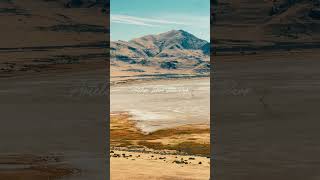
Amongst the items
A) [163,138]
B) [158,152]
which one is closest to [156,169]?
[158,152]

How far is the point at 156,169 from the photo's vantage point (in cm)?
3472

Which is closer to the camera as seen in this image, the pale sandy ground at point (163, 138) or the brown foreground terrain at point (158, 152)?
the pale sandy ground at point (163, 138)

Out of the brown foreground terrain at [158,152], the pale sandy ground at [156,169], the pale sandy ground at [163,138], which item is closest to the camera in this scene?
the pale sandy ground at [156,169]

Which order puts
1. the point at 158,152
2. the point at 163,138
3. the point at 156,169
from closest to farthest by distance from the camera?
the point at 156,169 → the point at 158,152 → the point at 163,138

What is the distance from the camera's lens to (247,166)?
123ft

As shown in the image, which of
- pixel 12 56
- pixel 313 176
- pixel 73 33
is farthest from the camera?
pixel 73 33

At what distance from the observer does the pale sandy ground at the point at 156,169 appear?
32344 mm

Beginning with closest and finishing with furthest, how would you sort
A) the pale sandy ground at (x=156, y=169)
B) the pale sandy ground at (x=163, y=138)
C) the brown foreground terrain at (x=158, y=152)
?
the pale sandy ground at (x=156, y=169)
the pale sandy ground at (x=163, y=138)
the brown foreground terrain at (x=158, y=152)

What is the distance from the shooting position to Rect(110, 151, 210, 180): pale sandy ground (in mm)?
32344

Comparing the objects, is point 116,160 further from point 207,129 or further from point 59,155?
point 207,129

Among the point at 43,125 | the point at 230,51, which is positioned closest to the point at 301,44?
the point at 230,51

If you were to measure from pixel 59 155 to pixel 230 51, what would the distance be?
111031 millimetres

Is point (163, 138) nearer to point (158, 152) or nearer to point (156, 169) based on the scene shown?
point (158, 152)

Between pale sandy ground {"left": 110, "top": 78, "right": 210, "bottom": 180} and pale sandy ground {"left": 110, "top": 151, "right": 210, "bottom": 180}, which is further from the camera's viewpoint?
pale sandy ground {"left": 110, "top": 78, "right": 210, "bottom": 180}
